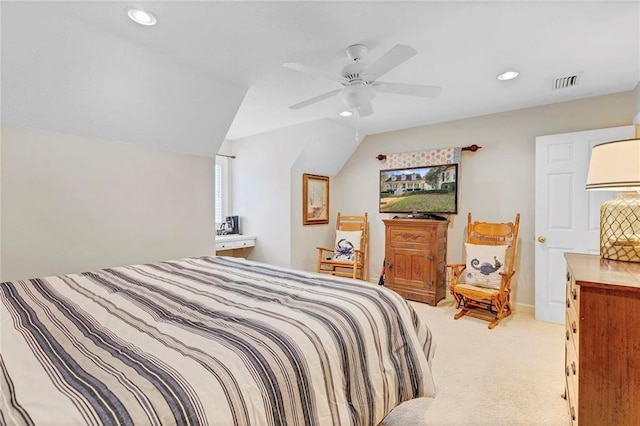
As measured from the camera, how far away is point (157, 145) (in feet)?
9.27

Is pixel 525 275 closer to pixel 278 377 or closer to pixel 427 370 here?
pixel 427 370

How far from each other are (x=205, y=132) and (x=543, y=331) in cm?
379

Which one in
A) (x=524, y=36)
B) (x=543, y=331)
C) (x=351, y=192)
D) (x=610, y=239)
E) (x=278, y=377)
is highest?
(x=524, y=36)

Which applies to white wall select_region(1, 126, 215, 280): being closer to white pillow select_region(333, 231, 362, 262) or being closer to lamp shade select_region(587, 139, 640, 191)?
white pillow select_region(333, 231, 362, 262)

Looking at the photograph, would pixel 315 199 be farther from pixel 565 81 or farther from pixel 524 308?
pixel 565 81

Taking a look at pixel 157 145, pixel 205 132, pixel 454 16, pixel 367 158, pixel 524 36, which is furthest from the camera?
pixel 367 158

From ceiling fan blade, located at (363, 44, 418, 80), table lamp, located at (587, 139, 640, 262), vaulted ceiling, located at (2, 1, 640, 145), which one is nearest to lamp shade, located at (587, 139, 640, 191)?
table lamp, located at (587, 139, 640, 262)

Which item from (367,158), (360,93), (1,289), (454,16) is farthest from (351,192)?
(1,289)

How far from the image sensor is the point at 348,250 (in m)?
4.49

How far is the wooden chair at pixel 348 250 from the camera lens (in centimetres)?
429

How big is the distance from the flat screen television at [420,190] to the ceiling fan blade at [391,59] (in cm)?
241

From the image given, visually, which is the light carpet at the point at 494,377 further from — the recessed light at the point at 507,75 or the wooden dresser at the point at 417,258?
the recessed light at the point at 507,75

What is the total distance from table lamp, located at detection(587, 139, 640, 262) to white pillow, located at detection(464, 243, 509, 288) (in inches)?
69.2

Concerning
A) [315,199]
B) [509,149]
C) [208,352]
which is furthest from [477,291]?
[208,352]
